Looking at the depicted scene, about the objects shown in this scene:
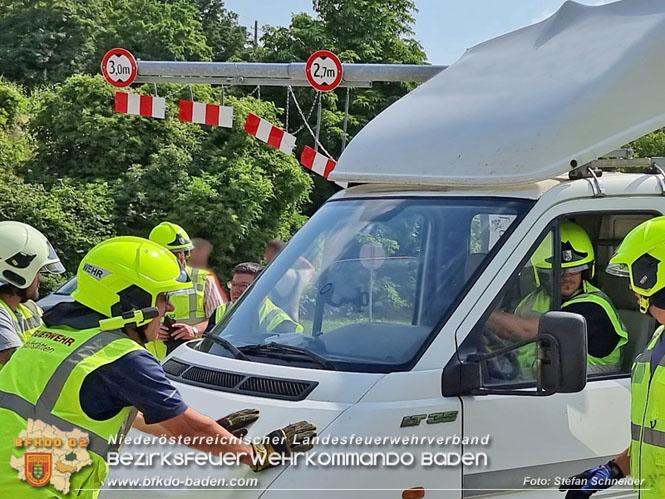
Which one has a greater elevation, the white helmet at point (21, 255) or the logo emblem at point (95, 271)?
the logo emblem at point (95, 271)

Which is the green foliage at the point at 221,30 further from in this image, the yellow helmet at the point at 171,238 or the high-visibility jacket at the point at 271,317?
the high-visibility jacket at the point at 271,317

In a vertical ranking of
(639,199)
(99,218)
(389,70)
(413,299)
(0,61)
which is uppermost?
(0,61)

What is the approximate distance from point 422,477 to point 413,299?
29.5 inches

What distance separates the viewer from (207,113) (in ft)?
32.8

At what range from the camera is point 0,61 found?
3375 cm

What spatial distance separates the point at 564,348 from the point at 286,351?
3.79 feet

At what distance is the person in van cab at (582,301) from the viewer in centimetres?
343

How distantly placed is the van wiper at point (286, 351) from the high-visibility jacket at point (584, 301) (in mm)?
798

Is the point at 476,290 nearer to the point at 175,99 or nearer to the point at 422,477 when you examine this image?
the point at 422,477

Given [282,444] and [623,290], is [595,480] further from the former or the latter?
[623,290]

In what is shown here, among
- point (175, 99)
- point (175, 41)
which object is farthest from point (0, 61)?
point (175, 99)

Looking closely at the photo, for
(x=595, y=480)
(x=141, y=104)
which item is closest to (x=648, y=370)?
(x=595, y=480)

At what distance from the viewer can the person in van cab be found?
3.43 meters

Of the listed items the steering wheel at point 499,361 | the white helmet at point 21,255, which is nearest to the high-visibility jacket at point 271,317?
the steering wheel at point 499,361
